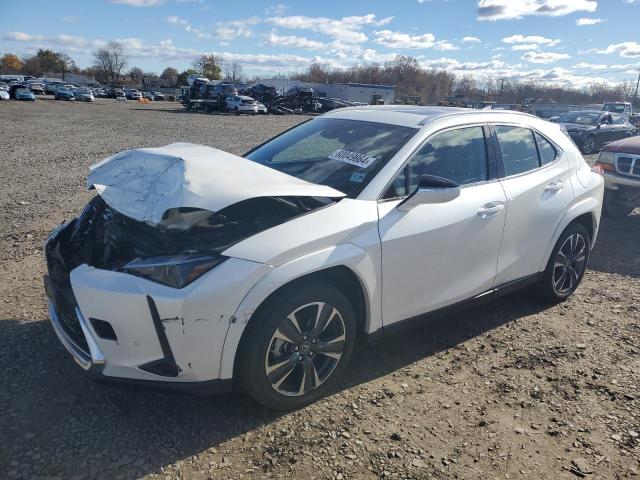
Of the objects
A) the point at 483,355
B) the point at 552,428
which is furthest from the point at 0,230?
the point at 552,428

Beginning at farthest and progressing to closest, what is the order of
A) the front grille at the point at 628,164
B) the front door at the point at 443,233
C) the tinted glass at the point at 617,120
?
the tinted glass at the point at 617,120, the front grille at the point at 628,164, the front door at the point at 443,233

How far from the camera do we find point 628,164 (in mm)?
7633

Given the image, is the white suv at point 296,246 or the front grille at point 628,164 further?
the front grille at point 628,164

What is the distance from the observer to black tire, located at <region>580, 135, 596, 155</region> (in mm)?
16953

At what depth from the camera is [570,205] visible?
427cm

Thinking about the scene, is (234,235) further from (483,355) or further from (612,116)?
(612,116)

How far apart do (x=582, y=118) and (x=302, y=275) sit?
18.7m

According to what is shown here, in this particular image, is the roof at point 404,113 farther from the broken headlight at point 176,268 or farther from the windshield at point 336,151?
the broken headlight at point 176,268

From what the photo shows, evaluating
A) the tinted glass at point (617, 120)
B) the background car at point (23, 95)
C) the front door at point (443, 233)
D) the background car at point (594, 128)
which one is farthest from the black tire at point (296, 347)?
the background car at point (23, 95)

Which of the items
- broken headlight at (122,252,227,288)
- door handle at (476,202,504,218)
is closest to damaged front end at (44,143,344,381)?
broken headlight at (122,252,227,288)

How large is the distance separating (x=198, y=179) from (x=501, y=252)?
2.33 m

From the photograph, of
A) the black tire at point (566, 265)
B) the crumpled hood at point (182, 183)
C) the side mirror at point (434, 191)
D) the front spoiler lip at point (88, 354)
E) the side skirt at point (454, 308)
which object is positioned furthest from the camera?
the black tire at point (566, 265)

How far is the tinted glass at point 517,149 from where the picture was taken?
3896 mm

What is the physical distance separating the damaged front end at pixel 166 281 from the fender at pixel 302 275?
5 centimetres
